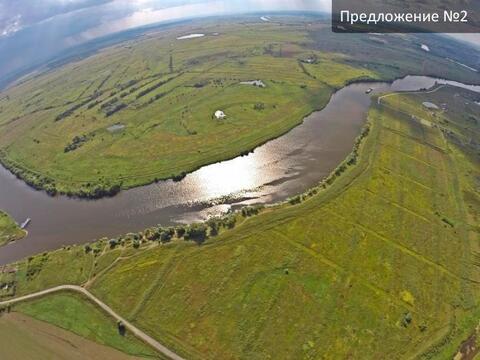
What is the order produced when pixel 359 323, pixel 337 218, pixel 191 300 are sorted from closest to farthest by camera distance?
1. pixel 359 323
2. pixel 191 300
3. pixel 337 218

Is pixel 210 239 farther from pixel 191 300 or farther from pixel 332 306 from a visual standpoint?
pixel 332 306

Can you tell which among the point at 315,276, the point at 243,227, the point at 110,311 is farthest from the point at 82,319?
the point at 315,276

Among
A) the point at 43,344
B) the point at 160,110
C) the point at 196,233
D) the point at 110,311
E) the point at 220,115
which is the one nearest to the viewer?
the point at 43,344

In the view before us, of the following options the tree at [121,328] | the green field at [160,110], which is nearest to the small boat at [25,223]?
the green field at [160,110]

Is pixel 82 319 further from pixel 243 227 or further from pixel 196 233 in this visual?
pixel 243 227

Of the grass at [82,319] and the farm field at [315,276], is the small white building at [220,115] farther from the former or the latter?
the grass at [82,319]

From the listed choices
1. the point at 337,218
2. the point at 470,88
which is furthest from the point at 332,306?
the point at 470,88
